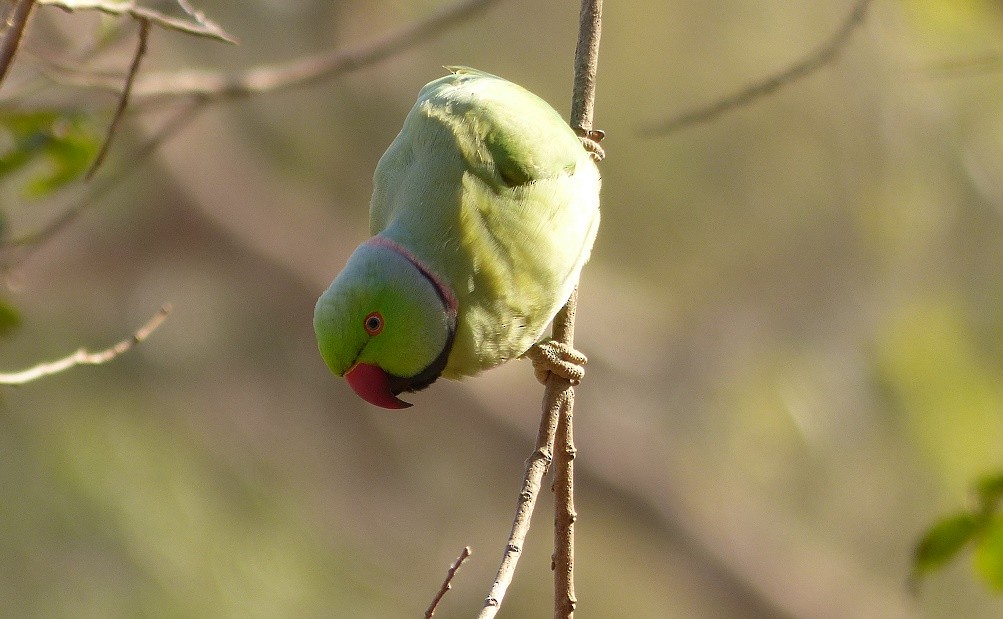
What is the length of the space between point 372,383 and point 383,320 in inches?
7.1

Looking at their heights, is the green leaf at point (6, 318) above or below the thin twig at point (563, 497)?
below

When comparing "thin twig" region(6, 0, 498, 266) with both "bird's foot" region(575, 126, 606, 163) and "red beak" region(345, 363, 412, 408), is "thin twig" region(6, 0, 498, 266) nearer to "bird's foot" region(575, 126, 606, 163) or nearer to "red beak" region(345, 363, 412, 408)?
"bird's foot" region(575, 126, 606, 163)

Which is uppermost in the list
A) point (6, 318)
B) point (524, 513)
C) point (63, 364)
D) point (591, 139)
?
point (591, 139)

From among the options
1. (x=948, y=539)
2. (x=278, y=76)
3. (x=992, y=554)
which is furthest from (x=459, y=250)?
(x=278, y=76)

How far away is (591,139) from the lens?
138 inches

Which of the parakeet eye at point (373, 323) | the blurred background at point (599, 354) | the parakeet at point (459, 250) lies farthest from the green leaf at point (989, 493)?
the blurred background at point (599, 354)

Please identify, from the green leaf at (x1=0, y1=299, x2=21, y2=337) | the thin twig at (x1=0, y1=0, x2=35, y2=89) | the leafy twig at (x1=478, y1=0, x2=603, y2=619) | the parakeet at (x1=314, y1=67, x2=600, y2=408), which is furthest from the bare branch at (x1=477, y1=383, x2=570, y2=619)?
the green leaf at (x1=0, y1=299, x2=21, y2=337)

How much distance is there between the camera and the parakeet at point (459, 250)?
2.53 meters

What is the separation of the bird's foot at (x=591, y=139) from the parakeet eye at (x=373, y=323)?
1.16 metres

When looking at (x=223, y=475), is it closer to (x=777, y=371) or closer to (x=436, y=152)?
(x=777, y=371)

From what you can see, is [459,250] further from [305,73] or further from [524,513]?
[305,73]

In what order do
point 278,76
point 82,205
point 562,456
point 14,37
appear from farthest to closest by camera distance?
point 278,76 → point 82,205 → point 562,456 → point 14,37

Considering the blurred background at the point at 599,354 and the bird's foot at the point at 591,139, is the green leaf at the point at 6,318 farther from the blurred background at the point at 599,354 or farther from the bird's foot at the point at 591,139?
the blurred background at the point at 599,354

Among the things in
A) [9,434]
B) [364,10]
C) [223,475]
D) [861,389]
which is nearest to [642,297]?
[861,389]
